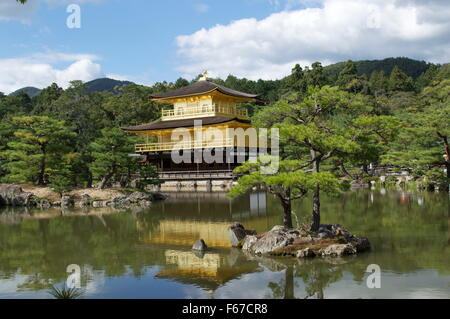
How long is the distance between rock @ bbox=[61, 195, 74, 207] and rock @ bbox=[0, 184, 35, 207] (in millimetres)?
1594

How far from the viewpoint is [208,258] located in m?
9.20

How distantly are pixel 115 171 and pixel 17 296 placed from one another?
16.3 meters

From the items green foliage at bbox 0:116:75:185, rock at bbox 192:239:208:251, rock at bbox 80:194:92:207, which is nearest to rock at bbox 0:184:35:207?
green foliage at bbox 0:116:75:185

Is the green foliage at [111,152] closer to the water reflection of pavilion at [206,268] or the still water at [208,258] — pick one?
the still water at [208,258]

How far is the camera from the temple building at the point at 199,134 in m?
30.9

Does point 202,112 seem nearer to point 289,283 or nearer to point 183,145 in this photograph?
point 183,145

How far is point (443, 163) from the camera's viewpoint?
22.8m

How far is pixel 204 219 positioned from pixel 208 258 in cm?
592

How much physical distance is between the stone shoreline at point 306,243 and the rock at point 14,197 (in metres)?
15.3

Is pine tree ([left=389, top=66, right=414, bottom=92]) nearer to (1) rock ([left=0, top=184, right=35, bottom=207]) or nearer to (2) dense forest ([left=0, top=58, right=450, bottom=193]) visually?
(2) dense forest ([left=0, top=58, right=450, bottom=193])

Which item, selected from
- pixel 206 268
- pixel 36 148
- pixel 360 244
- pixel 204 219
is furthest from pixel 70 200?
pixel 360 244

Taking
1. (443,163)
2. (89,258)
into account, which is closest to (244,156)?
(443,163)

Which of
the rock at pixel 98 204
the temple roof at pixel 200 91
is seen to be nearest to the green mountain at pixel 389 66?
the temple roof at pixel 200 91
